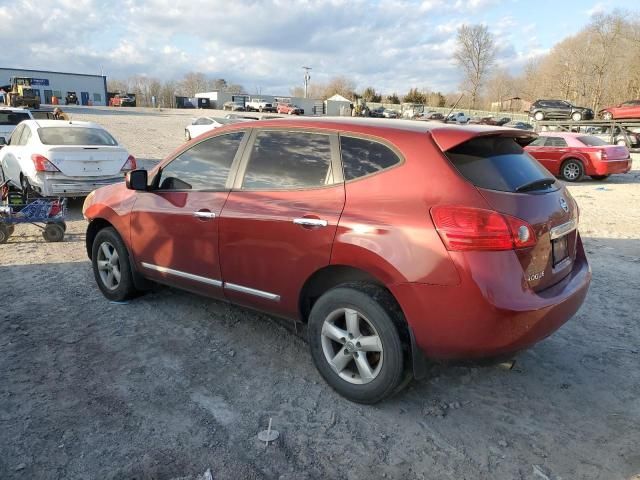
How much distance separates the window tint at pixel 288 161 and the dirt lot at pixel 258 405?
4.41 feet

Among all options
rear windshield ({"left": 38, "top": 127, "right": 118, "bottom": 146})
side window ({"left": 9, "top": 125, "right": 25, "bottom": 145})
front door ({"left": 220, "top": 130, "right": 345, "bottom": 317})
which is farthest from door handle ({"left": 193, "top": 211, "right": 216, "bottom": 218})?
side window ({"left": 9, "top": 125, "right": 25, "bottom": 145})

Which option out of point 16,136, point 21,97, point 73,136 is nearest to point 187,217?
point 73,136

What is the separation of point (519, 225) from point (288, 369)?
1897mm

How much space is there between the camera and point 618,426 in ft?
9.82

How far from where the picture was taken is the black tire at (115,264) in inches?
182

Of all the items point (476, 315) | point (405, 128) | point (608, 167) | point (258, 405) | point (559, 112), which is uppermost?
point (559, 112)

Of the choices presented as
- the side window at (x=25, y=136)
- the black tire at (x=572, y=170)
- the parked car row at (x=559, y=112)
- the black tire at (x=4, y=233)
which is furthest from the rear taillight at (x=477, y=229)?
the parked car row at (x=559, y=112)

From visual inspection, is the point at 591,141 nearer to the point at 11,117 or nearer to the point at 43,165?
the point at 43,165

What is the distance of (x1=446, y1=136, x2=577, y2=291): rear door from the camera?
2777 mm

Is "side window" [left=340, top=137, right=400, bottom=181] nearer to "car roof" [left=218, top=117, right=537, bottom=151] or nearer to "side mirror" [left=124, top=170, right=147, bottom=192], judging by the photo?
"car roof" [left=218, top=117, right=537, bottom=151]

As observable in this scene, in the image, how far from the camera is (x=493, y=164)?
9.84ft

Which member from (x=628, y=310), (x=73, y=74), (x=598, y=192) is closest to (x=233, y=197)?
(x=628, y=310)

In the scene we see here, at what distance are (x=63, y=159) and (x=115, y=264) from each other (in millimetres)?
4469

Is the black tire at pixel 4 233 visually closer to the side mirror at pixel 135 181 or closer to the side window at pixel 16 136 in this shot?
the side window at pixel 16 136
